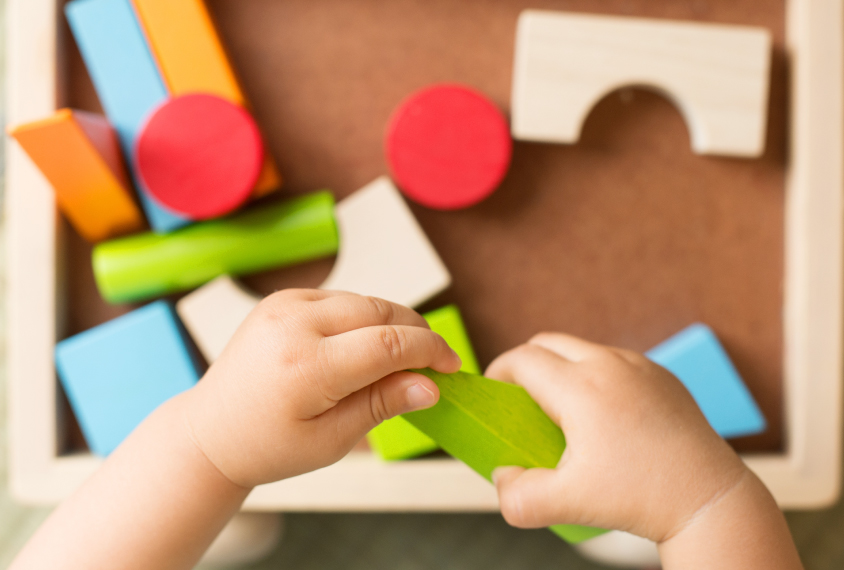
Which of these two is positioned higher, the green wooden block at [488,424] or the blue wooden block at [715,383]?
the green wooden block at [488,424]

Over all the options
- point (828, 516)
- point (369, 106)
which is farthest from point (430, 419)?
point (828, 516)

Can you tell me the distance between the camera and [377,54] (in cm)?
51

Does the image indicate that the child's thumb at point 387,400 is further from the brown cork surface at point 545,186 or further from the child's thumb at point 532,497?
the brown cork surface at point 545,186

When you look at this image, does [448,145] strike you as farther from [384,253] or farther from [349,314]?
[349,314]

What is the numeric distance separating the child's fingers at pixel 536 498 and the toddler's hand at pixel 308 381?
0.09 meters

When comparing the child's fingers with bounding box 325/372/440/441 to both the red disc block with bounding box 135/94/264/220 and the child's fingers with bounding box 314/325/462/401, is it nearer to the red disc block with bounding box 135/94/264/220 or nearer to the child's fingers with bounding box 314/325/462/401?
the child's fingers with bounding box 314/325/462/401

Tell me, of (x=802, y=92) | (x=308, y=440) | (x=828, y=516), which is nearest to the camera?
(x=308, y=440)

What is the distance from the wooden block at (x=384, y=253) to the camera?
49 cm

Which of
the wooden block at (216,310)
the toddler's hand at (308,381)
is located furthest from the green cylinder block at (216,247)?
the toddler's hand at (308,381)

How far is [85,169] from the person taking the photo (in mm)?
447

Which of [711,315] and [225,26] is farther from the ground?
[225,26]

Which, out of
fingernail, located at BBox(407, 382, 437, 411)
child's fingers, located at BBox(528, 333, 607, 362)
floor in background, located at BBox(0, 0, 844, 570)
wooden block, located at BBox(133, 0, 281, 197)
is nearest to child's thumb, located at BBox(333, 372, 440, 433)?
fingernail, located at BBox(407, 382, 437, 411)

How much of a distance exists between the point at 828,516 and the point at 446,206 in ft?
1.76

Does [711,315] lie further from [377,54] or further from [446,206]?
[377,54]
